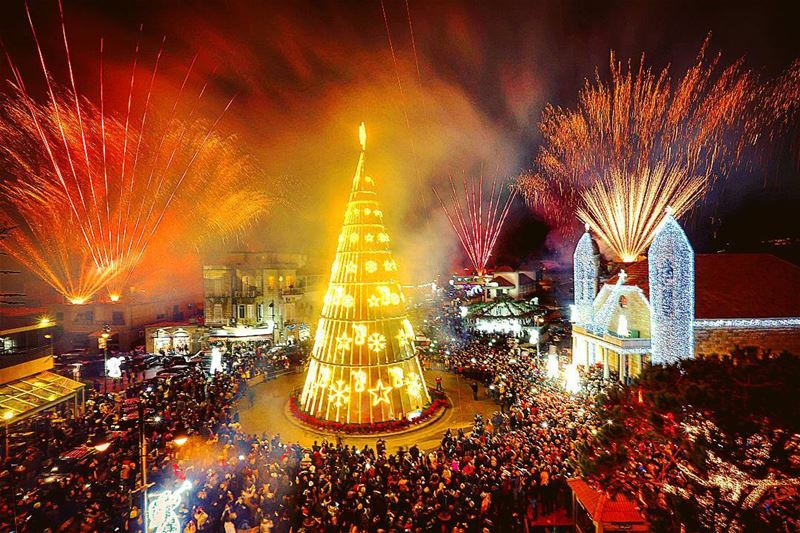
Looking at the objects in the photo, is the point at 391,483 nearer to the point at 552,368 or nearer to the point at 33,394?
the point at 552,368

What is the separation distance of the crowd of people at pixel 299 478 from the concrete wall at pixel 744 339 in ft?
20.6

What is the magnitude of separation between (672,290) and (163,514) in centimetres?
1940

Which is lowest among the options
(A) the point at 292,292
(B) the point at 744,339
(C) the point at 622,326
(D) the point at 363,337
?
(C) the point at 622,326

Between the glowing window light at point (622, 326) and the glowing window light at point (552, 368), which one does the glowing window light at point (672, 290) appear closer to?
the glowing window light at point (622, 326)

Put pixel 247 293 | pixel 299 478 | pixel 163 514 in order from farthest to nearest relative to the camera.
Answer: pixel 247 293 → pixel 299 478 → pixel 163 514

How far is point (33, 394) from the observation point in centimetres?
1947

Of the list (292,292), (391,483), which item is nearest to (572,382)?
(391,483)

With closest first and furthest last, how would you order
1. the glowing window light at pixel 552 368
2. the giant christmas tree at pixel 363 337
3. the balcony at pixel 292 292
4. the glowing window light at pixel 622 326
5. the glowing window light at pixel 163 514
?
the glowing window light at pixel 163 514 → the giant christmas tree at pixel 363 337 → the glowing window light at pixel 622 326 → the glowing window light at pixel 552 368 → the balcony at pixel 292 292

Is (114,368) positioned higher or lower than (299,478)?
lower

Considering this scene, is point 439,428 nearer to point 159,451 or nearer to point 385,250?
point 385,250

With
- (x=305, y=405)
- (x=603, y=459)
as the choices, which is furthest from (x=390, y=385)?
(x=603, y=459)

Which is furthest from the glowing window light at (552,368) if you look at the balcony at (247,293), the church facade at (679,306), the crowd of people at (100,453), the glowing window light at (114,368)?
the glowing window light at (114,368)

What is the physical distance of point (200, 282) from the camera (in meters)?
53.1

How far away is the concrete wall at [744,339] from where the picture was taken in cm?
1786
